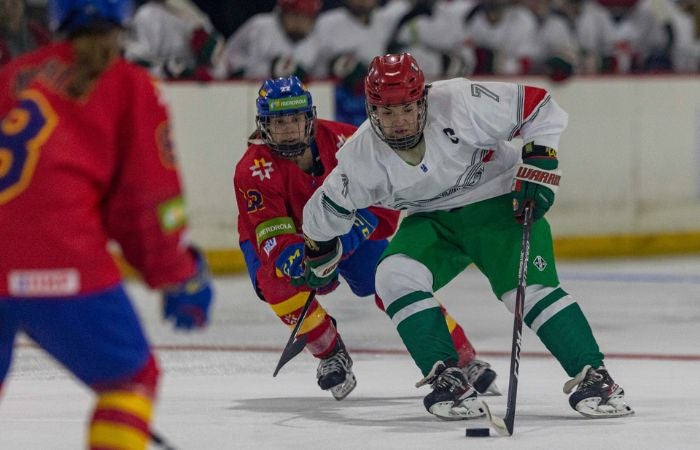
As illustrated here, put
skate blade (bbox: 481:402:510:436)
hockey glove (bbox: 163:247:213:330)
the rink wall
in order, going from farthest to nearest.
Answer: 1. the rink wall
2. skate blade (bbox: 481:402:510:436)
3. hockey glove (bbox: 163:247:213:330)

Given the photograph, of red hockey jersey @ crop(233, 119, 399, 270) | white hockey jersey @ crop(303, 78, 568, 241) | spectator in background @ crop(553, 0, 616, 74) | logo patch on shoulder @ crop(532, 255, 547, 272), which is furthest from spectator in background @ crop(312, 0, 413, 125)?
logo patch on shoulder @ crop(532, 255, 547, 272)

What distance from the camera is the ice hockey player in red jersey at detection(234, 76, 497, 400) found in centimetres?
464

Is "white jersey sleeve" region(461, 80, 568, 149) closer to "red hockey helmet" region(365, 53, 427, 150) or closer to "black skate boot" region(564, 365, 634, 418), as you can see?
"red hockey helmet" region(365, 53, 427, 150)

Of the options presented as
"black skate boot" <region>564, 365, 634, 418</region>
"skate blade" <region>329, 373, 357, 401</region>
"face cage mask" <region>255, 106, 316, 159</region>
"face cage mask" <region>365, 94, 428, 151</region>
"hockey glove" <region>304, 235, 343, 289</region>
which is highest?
"face cage mask" <region>365, 94, 428, 151</region>

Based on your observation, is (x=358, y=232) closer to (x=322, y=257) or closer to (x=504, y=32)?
(x=322, y=257)

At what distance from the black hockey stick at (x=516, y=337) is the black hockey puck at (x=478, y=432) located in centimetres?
4

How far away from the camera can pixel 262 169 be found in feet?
15.5

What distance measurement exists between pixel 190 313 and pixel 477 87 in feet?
6.08

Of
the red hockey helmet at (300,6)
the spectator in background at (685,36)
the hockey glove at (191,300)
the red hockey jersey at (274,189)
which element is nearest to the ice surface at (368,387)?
the red hockey jersey at (274,189)

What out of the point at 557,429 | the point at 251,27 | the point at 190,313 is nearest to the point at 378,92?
the point at 557,429

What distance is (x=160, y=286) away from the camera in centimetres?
262

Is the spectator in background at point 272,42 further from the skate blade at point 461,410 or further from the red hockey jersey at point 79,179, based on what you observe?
the red hockey jersey at point 79,179

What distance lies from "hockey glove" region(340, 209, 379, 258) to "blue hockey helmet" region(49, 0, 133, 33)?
7.24 ft

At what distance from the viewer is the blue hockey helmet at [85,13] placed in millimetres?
2570
